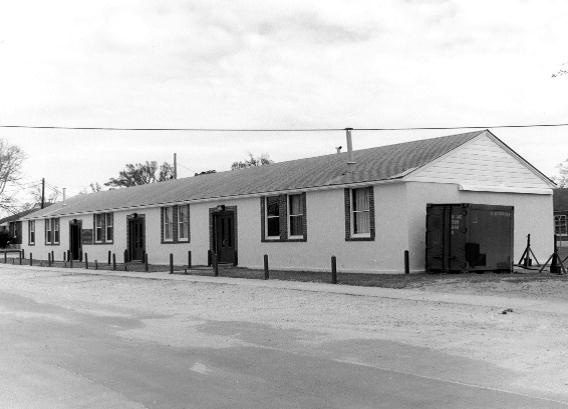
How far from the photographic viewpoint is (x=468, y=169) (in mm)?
24750

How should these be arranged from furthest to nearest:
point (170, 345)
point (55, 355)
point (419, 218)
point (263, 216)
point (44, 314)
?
1. point (263, 216)
2. point (419, 218)
3. point (44, 314)
4. point (170, 345)
5. point (55, 355)

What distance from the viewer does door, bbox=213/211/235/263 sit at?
30172 millimetres

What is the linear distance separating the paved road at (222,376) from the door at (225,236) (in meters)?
19.0

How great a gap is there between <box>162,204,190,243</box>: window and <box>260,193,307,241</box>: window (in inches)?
251

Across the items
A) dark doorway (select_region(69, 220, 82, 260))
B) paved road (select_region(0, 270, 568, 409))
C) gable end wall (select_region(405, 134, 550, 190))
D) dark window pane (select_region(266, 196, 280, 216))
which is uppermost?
gable end wall (select_region(405, 134, 550, 190))

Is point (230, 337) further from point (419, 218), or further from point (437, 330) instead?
point (419, 218)

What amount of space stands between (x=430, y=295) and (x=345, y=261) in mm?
8517

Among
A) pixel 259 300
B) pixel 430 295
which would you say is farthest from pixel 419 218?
pixel 259 300

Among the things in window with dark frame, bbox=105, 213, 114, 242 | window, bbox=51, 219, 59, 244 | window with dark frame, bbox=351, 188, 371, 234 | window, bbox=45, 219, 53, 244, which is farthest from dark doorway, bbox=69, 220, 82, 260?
window with dark frame, bbox=351, 188, 371, 234

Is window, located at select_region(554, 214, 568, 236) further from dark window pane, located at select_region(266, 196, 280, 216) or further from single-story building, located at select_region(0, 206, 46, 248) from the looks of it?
single-story building, located at select_region(0, 206, 46, 248)

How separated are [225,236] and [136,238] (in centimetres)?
904

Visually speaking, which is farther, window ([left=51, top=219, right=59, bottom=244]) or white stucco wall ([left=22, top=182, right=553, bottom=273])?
window ([left=51, top=219, right=59, bottom=244])

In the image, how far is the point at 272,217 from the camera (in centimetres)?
2814

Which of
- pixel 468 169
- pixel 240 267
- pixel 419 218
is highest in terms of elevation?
pixel 468 169
